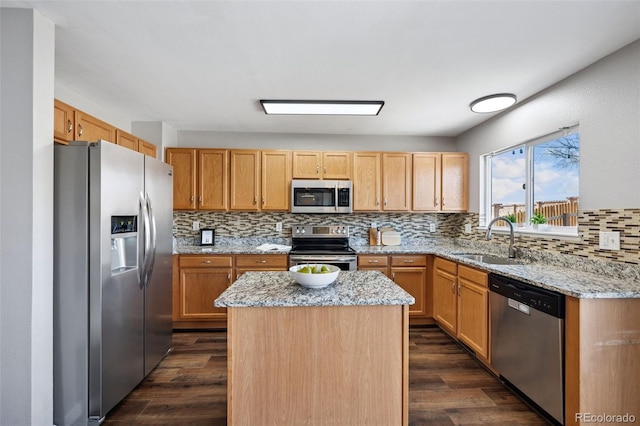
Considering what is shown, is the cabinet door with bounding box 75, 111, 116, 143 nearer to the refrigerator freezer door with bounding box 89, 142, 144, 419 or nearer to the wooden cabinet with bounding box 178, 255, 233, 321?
the refrigerator freezer door with bounding box 89, 142, 144, 419

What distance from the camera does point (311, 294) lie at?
1.56 meters

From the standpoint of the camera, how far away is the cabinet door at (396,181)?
376 centimetres

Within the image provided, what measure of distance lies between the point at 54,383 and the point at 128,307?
0.54m

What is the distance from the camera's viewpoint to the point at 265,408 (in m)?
1.51

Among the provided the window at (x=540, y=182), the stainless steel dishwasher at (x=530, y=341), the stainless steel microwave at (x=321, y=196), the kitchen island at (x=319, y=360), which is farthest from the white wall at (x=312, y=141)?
the kitchen island at (x=319, y=360)

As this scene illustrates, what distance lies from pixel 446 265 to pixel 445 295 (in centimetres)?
33

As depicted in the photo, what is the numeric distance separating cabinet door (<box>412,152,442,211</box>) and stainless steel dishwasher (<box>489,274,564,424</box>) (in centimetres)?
162

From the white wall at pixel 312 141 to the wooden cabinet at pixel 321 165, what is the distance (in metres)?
0.31

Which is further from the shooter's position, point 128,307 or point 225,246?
point 225,246

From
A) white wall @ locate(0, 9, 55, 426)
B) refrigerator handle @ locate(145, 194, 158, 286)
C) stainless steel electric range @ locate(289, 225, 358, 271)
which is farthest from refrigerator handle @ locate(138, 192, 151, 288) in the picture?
stainless steel electric range @ locate(289, 225, 358, 271)

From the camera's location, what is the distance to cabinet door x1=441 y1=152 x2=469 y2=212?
3816mm

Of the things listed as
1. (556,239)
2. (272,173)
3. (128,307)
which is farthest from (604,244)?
(128,307)

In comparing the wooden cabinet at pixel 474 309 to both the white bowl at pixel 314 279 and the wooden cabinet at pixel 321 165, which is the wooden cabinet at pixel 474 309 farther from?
the wooden cabinet at pixel 321 165

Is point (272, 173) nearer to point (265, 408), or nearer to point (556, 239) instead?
point (265, 408)
